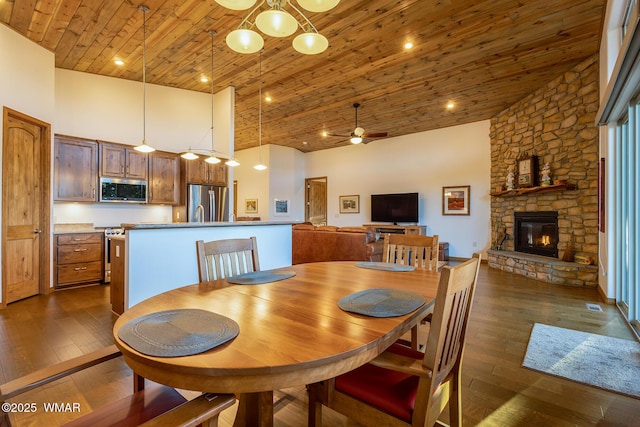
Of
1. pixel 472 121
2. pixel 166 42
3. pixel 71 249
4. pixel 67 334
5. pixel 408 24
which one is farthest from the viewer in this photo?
pixel 472 121

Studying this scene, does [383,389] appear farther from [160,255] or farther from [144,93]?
[144,93]

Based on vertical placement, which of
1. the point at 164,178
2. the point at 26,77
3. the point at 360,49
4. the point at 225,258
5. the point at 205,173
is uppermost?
the point at 360,49

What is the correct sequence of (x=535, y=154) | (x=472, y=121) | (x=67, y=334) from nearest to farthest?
(x=67, y=334)
(x=535, y=154)
(x=472, y=121)

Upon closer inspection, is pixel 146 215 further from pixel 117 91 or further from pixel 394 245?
pixel 394 245

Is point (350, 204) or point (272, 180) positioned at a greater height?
point (272, 180)

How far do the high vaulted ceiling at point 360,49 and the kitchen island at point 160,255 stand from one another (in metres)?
2.52

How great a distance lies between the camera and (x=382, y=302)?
52.7 inches

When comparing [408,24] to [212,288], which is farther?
[408,24]

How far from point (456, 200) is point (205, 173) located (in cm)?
584

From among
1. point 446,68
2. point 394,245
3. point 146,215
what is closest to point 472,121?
point 446,68

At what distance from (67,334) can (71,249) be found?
218 cm

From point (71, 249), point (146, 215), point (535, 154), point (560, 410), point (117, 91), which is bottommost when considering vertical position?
point (560, 410)

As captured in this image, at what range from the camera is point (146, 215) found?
A: 5.49 m

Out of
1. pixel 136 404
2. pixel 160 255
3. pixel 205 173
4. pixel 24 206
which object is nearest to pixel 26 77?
pixel 24 206
